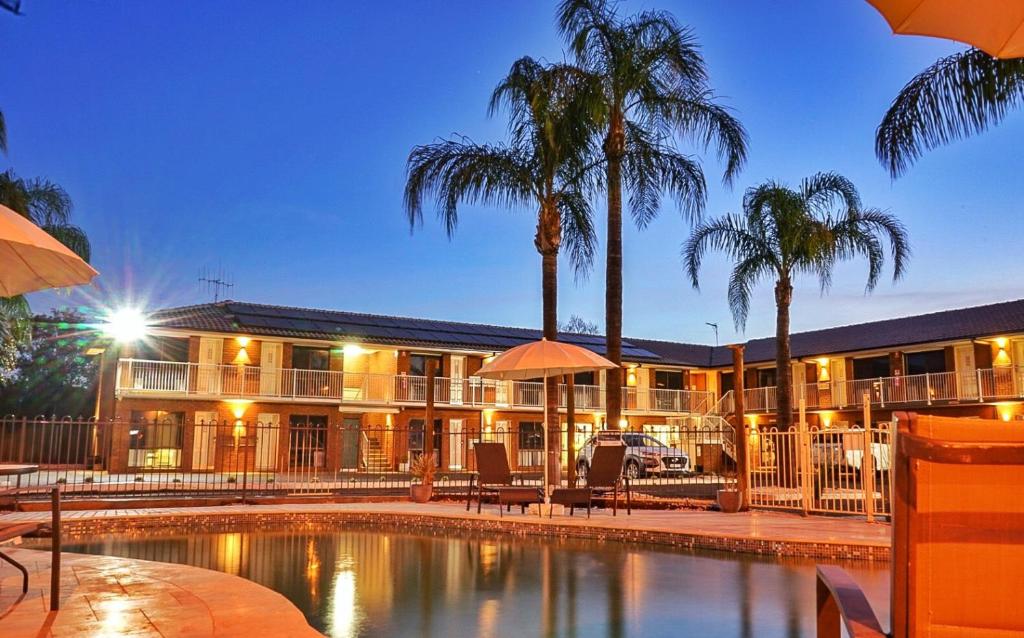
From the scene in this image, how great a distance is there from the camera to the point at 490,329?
Answer: 38562 millimetres

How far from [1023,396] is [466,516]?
23.3m

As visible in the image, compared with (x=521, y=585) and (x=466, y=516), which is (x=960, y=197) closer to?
(x=466, y=516)

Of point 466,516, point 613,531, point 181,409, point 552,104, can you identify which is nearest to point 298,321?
point 181,409

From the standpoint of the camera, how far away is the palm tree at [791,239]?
69.7 ft

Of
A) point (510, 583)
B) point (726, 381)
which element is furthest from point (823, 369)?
point (510, 583)

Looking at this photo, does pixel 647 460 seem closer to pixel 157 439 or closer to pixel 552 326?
pixel 552 326

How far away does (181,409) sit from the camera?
26984 mm

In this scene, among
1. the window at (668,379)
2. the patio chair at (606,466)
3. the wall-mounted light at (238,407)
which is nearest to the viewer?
the patio chair at (606,466)

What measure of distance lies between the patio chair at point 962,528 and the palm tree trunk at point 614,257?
13.1m

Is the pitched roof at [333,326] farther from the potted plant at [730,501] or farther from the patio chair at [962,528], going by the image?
the patio chair at [962,528]

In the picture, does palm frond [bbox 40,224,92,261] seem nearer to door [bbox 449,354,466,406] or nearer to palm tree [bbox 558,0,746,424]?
door [bbox 449,354,466,406]

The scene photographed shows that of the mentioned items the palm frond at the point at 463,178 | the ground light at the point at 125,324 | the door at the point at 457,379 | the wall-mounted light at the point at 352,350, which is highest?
the palm frond at the point at 463,178

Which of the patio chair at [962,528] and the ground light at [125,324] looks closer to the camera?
the patio chair at [962,528]

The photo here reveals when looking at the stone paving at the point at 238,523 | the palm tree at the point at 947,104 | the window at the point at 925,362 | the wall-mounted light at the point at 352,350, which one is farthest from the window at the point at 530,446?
the palm tree at the point at 947,104
